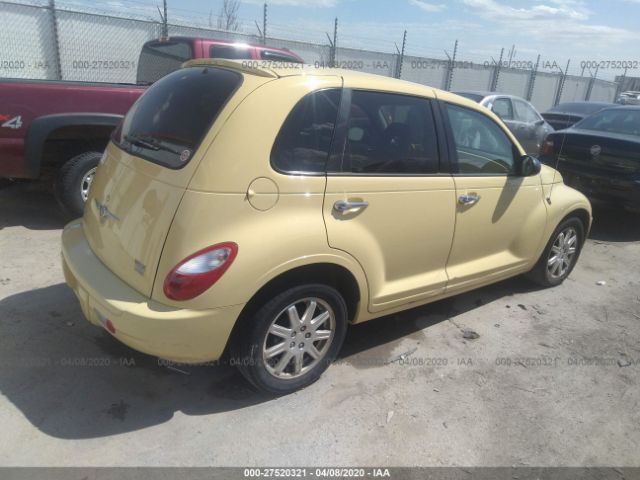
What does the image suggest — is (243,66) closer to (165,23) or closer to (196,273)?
(196,273)

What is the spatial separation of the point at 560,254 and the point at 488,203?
5.05 ft

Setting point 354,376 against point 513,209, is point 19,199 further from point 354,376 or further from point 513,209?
point 513,209

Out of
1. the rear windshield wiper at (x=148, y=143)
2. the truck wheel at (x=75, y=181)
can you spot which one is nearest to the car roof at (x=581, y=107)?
the truck wheel at (x=75, y=181)

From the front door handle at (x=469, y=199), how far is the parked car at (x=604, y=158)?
3676mm

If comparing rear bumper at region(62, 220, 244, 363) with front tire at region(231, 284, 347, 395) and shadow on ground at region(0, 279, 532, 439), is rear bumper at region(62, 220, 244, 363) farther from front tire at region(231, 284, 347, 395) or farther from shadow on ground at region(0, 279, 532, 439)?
shadow on ground at region(0, 279, 532, 439)

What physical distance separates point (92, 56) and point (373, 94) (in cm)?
1139

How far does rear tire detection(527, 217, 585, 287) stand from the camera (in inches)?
178

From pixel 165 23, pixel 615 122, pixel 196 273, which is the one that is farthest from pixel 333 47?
pixel 196 273

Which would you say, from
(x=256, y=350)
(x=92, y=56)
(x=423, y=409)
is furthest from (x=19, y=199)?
(x=92, y=56)

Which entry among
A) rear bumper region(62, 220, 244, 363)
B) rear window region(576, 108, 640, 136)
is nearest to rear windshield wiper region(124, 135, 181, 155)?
rear bumper region(62, 220, 244, 363)

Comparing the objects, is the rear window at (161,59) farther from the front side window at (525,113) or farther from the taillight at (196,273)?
the front side window at (525,113)

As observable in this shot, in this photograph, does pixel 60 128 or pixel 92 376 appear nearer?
pixel 92 376

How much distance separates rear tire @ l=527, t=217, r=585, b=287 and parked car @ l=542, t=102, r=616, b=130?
8546mm

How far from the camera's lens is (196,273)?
2348 millimetres
